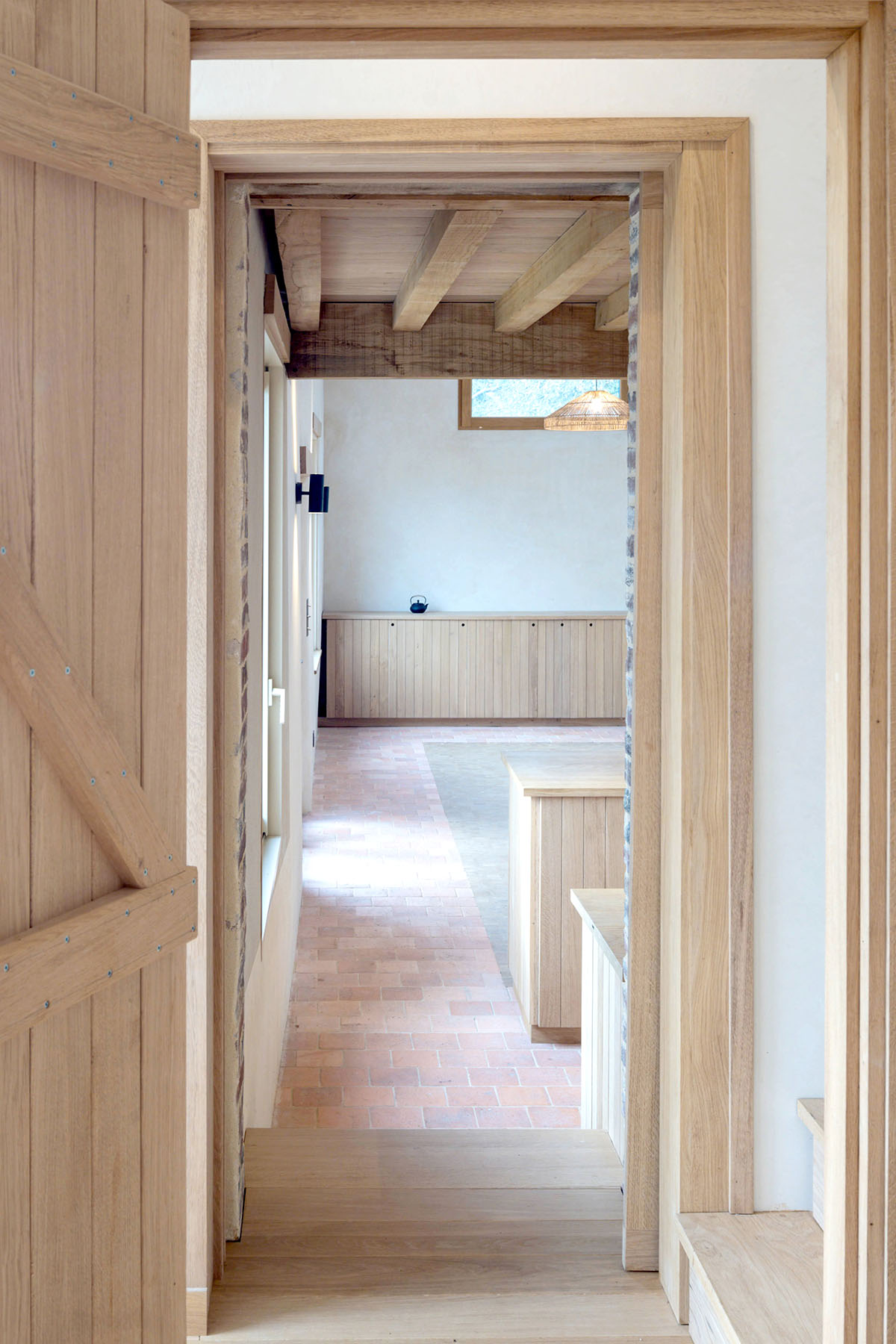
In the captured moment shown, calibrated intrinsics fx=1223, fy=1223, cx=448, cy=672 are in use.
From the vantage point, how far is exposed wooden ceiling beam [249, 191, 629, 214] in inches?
110

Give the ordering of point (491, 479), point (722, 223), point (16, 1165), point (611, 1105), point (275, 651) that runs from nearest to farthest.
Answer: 1. point (16, 1165)
2. point (722, 223)
3. point (611, 1105)
4. point (275, 651)
5. point (491, 479)

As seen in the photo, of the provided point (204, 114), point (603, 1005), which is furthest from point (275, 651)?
point (204, 114)

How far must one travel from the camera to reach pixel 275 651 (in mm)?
4730

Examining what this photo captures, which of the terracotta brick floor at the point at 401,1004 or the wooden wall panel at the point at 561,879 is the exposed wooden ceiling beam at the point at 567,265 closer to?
the wooden wall panel at the point at 561,879

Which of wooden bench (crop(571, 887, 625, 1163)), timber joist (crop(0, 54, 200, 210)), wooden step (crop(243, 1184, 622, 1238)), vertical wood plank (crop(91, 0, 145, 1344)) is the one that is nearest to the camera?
timber joist (crop(0, 54, 200, 210))

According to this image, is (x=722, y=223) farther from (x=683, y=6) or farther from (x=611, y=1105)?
(x=611, y=1105)

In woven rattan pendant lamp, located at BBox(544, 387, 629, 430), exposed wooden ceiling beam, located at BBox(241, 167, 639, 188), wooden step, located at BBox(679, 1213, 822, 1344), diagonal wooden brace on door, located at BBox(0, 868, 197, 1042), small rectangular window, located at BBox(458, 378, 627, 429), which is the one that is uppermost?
small rectangular window, located at BBox(458, 378, 627, 429)

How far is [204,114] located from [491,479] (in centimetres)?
1087

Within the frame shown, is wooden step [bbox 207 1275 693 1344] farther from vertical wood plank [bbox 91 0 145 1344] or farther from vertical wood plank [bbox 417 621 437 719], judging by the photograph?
vertical wood plank [bbox 417 621 437 719]

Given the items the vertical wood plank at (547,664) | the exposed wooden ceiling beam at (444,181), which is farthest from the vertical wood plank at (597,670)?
the exposed wooden ceiling beam at (444,181)

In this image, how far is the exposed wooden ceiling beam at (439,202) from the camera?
278cm

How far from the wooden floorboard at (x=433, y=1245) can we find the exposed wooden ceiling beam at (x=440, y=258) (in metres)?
2.53

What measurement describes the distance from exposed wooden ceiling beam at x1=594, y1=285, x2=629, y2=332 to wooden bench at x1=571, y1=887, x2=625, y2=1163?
2.49 m

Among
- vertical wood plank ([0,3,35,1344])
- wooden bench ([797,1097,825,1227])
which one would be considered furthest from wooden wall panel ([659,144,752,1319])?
vertical wood plank ([0,3,35,1344])
